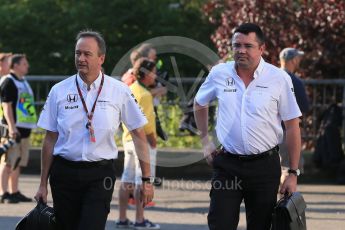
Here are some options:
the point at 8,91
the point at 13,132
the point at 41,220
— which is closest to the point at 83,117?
the point at 41,220

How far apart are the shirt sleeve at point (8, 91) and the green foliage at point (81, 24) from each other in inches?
407

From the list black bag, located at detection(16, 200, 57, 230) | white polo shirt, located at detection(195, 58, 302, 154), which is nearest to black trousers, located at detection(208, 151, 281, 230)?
white polo shirt, located at detection(195, 58, 302, 154)

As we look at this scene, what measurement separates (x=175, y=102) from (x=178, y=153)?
90 cm

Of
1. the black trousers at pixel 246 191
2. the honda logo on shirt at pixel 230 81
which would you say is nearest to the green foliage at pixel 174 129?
the honda logo on shirt at pixel 230 81

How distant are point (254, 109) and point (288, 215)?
829mm

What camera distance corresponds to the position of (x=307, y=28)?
14234 millimetres

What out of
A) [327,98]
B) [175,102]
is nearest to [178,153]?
[175,102]

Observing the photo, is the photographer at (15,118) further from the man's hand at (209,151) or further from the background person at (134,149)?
the man's hand at (209,151)

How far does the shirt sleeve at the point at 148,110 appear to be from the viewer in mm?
9672

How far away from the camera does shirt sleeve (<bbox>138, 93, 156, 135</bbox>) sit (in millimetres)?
9672

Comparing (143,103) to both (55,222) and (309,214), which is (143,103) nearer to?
(309,214)

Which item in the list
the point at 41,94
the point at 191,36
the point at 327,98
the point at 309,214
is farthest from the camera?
the point at 191,36

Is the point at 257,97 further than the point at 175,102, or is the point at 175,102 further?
the point at 175,102

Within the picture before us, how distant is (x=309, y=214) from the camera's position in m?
10.7
